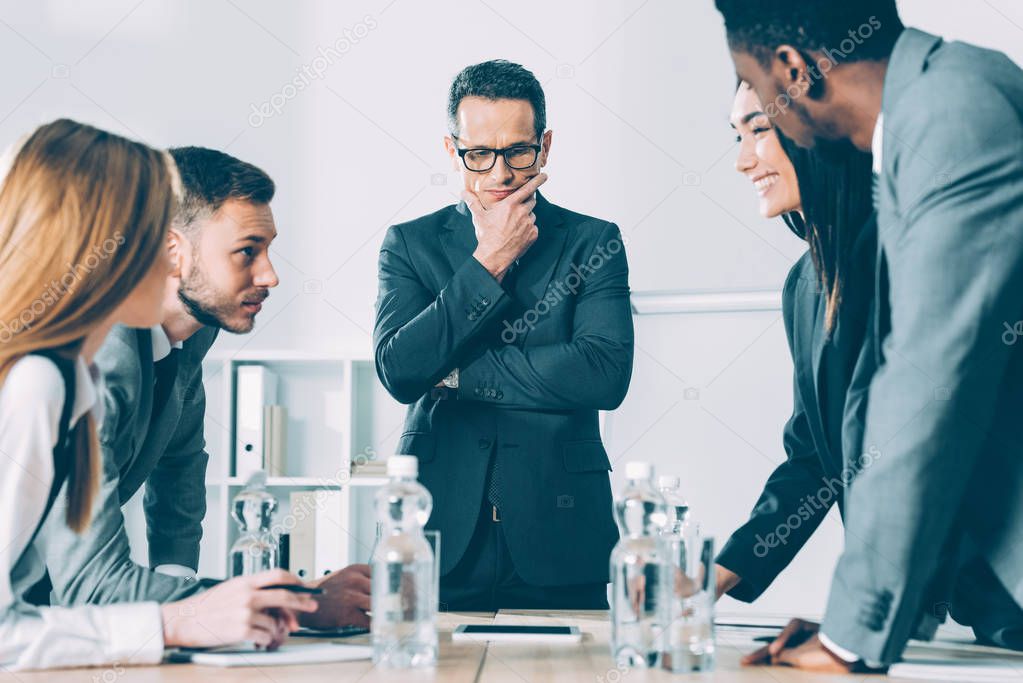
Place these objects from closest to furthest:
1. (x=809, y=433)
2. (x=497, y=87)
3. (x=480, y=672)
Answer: (x=480, y=672), (x=809, y=433), (x=497, y=87)

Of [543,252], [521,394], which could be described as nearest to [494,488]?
[521,394]

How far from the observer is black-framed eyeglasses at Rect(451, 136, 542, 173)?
7.44 ft

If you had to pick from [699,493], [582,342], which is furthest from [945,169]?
[699,493]

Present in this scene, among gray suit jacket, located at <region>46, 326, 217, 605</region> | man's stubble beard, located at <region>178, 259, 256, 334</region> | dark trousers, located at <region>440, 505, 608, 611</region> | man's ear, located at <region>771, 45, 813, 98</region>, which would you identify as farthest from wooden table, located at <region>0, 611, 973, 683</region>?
man's stubble beard, located at <region>178, 259, 256, 334</region>

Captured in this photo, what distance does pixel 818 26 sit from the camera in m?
1.66

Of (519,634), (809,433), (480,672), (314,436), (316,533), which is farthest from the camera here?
(314,436)

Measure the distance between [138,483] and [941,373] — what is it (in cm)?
137

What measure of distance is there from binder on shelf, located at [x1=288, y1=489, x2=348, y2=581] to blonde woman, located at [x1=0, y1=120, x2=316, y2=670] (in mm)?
2220

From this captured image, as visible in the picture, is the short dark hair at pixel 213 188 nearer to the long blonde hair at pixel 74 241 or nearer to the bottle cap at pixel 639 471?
the long blonde hair at pixel 74 241

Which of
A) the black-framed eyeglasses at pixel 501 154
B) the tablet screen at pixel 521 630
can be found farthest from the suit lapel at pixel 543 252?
the tablet screen at pixel 521 630

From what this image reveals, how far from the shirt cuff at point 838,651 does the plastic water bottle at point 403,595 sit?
0.48m

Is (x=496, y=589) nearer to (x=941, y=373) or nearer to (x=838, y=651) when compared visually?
(x=838, y=651)

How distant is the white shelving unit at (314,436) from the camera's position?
3842 mm

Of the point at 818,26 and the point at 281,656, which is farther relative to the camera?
the point at 818,26
